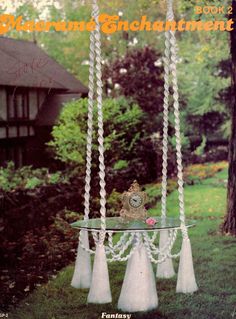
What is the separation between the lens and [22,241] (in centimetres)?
830

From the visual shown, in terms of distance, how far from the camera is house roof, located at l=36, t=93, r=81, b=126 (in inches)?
494

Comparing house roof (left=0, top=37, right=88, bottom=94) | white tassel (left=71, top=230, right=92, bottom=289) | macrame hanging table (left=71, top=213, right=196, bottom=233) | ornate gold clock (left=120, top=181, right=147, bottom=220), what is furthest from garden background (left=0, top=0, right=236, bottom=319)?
ornate gold clock (left=120, top=181, right=147, bottom=220)

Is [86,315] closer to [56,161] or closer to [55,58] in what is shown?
[55,58]

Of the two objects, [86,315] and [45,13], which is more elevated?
[45,13]

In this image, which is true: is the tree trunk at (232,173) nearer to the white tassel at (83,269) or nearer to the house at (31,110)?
the white tassel at (83,269)

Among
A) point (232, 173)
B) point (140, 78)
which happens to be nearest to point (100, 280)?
point (232, 173)

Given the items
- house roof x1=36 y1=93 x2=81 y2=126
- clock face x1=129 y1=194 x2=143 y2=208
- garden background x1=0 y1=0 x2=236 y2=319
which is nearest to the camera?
clock face x1=129 y1=194 x2=143 y2=208

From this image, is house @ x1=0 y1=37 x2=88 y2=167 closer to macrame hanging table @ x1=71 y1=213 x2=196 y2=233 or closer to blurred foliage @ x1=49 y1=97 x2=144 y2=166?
blurred foliage @ x1=49 y1=97 x2=144 y2=166

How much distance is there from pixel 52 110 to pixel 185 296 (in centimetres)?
825

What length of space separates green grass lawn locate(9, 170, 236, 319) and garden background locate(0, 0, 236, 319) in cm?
1

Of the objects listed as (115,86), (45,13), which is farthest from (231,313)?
(115,86)

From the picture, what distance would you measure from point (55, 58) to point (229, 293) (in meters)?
6.52

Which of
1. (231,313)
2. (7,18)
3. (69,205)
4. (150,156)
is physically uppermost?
(7,18)

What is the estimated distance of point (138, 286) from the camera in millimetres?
5109
